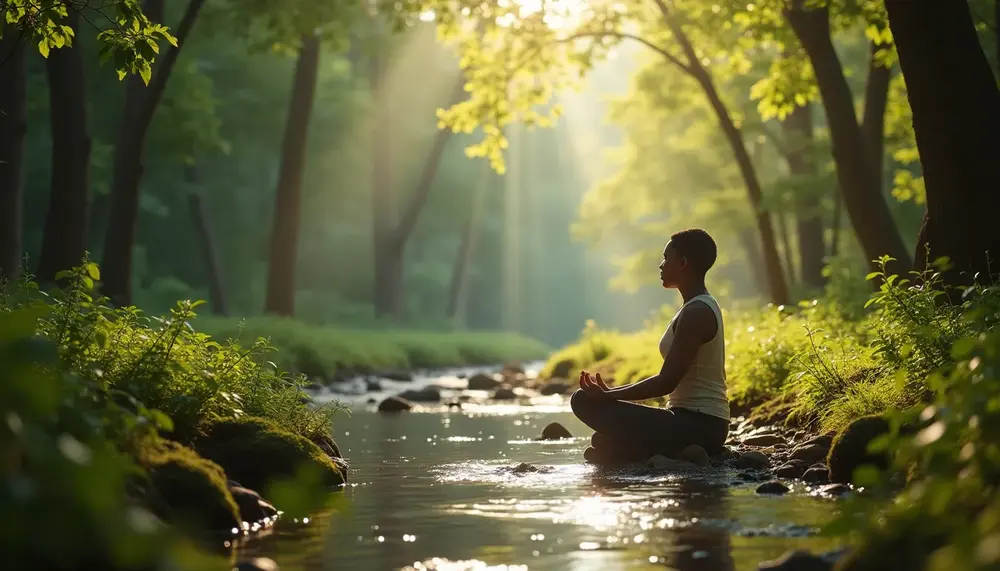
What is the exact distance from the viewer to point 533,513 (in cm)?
709

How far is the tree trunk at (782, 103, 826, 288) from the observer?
25.6 metres

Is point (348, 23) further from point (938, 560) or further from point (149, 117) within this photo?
point (938, 560)

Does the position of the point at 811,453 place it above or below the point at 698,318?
below

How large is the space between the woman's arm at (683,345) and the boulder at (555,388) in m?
13.1

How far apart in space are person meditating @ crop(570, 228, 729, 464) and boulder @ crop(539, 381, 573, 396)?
41.3 ft

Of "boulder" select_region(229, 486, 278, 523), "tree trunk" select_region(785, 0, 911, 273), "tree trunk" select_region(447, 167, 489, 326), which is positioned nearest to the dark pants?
"boulder" select_region(229, 486, 278, 523)

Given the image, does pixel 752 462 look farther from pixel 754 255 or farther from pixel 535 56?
pixel 754 255

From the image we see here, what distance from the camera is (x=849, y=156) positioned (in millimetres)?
14969

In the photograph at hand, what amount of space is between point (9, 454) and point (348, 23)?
69.7ft

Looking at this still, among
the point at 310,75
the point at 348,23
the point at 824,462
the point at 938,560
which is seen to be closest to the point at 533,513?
the point at 824,462

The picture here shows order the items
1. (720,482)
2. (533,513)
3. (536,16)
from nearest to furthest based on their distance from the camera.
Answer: (533,513), (720,482), (536,16)

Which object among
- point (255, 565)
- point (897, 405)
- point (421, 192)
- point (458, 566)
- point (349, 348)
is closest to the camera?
point (255, 565)

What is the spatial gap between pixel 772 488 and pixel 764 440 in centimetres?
298

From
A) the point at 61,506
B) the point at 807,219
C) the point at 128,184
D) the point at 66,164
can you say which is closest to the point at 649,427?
the point at 61,506
